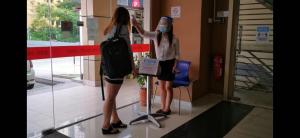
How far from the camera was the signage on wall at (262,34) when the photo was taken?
4.68m

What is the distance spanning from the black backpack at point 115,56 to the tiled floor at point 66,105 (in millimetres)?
1171

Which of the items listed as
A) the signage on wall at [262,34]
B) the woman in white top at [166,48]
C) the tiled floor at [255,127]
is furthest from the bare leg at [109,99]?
the signage on wall at [262,34]

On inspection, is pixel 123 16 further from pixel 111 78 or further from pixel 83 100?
pixel 83 100

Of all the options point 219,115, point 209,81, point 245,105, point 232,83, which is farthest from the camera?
point 209,81

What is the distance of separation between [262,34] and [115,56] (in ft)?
10.8

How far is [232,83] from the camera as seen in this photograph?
4867mm

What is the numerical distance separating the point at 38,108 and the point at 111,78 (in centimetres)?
195

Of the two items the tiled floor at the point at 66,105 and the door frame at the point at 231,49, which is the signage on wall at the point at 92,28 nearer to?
the tiled floor at the point at 66,105

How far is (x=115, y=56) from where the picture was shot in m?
2.89

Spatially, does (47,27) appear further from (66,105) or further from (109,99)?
(109,99)

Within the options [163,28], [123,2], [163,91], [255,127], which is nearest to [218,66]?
[163,91]
